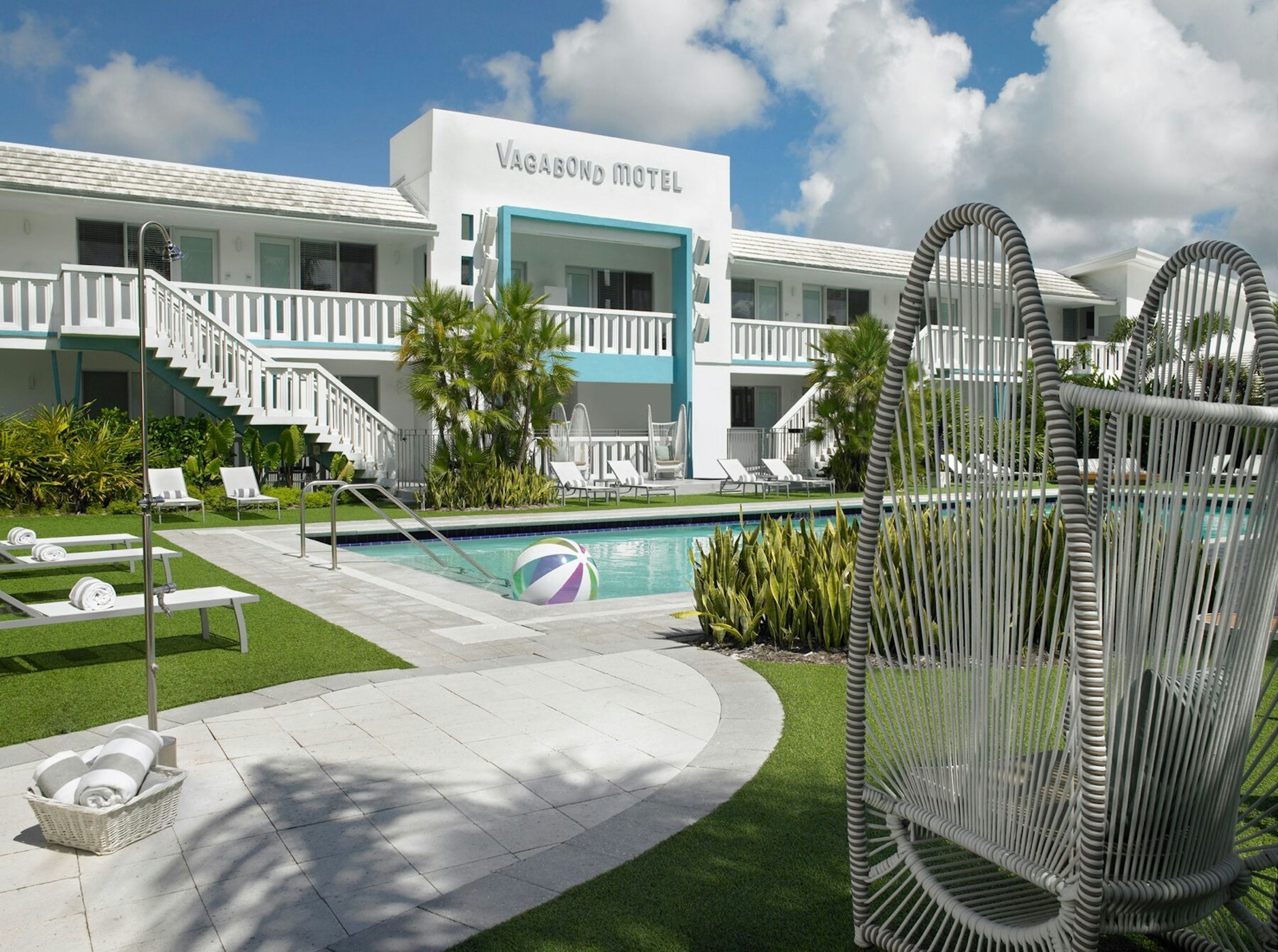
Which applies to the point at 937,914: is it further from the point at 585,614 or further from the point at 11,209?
the point at 11,209

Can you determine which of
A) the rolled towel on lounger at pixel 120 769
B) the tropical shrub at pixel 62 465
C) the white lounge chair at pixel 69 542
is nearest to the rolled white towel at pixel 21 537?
the white lounge chair at pixel 69 542

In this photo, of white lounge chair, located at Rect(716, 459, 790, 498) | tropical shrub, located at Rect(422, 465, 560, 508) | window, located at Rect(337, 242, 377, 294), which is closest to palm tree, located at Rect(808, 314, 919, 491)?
white lounge chair, located at Rect(716, 459, 790, 498)

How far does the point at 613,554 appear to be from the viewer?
1592 centimetres

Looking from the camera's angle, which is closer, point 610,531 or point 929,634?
point 929,634

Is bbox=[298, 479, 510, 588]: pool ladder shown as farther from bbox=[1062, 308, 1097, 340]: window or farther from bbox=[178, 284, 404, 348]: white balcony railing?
bbox=[1062, 308, 1097, 340]: window

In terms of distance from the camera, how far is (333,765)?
5086 millimetres

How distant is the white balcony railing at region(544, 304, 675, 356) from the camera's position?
2391 cm

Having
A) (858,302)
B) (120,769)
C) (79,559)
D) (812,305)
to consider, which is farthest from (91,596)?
(858,302)

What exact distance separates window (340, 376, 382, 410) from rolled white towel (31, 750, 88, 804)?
799 inches

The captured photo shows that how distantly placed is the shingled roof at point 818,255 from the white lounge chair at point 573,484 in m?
8.30

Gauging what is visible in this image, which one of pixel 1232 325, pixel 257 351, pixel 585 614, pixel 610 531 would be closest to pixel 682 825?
pixel 1232 325

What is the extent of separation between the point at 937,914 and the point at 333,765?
3028mm

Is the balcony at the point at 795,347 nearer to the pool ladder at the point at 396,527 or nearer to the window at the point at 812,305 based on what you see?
the window at the point at 812,305

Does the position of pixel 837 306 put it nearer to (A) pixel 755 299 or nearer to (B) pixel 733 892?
(A) pixel 755 299
